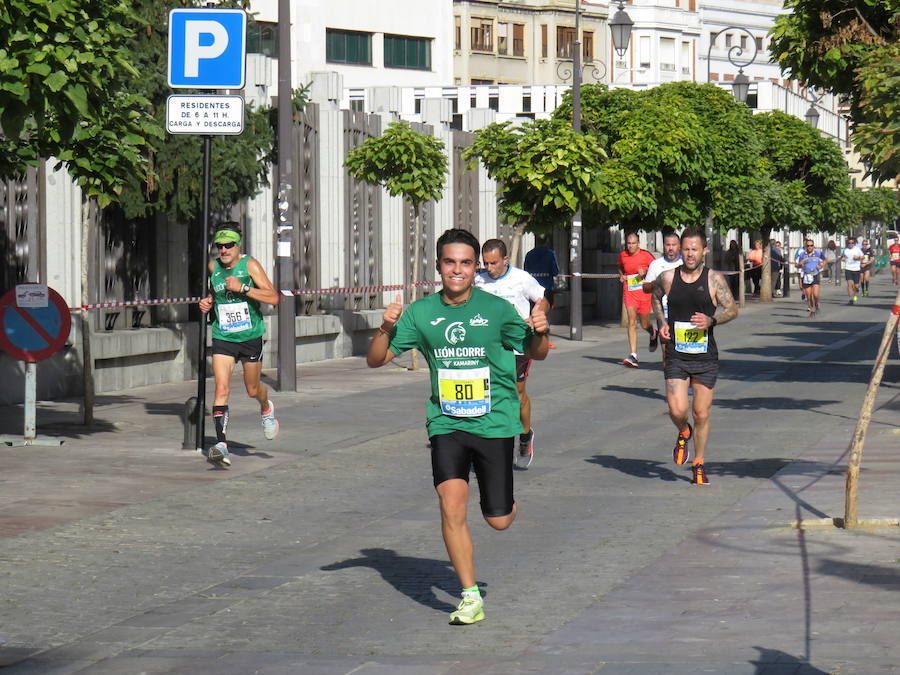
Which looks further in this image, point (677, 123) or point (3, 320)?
point (677, 123)

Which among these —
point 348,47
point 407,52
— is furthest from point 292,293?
point 407,52

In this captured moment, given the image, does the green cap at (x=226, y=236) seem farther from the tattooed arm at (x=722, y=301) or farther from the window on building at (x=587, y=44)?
the window on building at (x=587, y=44)

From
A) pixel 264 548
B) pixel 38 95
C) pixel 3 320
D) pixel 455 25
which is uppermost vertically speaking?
pixel 455 25

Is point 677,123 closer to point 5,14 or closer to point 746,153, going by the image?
point 746,153

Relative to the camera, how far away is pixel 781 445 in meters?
14.4

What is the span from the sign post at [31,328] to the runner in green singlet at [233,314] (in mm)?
1381

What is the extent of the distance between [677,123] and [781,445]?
23.2 meters

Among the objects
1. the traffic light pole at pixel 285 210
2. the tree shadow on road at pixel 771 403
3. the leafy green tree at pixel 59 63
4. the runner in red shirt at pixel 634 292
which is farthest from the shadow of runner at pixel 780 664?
the runner in red shirt at pixel 634 292

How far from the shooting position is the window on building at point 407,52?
65312 millimetres

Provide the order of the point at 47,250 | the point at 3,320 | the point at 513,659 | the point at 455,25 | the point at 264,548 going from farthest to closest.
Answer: the point at 455,25 → the point at 47,250 → the point at 3,320 → the point at 264,548 → the point at 513,659

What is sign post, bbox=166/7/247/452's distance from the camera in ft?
44.4

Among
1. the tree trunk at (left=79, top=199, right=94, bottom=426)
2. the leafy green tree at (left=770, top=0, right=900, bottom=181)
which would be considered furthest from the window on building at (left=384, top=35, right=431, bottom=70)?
the tree trunk at (left=79, top=199, right=94, bottom=426)

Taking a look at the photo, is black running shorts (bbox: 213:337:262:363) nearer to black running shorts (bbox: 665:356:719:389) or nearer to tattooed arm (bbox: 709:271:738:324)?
black running shorts (bbox: 665:356:719:389)

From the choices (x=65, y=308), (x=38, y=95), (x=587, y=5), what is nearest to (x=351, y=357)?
(x=65, y=308)
